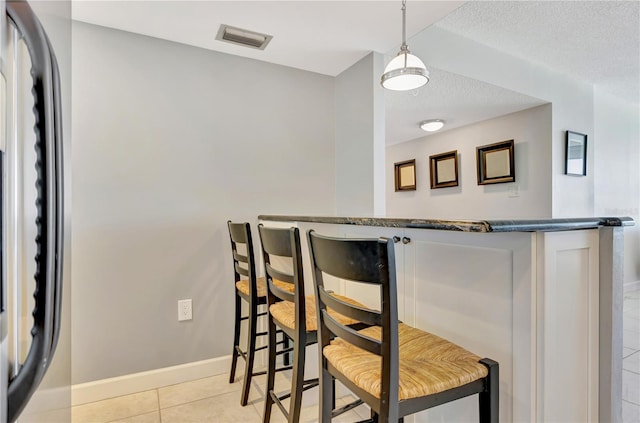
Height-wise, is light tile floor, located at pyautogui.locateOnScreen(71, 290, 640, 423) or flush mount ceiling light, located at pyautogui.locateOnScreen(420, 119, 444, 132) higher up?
flush mount ceiling light, located at pyautogui.locateOnScreen(420, 119, 444, 132)

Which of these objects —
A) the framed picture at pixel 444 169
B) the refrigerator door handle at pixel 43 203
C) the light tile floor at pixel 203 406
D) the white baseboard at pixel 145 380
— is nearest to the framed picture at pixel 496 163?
the framed picture at pixel 444 169

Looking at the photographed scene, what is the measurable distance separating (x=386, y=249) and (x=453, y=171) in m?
4.30

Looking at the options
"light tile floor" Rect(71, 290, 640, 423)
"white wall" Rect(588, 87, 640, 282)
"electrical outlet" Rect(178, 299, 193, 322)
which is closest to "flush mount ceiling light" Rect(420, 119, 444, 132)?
"white wall" Rect(588, 87, 640, 282)

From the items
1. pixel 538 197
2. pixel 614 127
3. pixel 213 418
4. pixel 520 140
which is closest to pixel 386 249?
pixel 213 418

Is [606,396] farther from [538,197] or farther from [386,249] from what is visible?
[538,197]

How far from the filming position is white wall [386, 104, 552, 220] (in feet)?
12.1

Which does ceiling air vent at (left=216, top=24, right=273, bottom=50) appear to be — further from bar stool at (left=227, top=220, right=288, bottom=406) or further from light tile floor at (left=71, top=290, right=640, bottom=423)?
light tile floor at (left=71, top=290, right=640, bottom=423)

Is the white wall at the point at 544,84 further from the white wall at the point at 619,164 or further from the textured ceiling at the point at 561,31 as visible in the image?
the white wall at the point at 619,164

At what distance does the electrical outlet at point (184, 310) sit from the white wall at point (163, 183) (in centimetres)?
3

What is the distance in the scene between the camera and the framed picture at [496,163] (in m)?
4.00

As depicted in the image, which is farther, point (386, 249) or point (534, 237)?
point (534, 237)

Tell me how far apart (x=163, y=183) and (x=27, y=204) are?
1.78 m

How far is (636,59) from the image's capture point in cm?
334

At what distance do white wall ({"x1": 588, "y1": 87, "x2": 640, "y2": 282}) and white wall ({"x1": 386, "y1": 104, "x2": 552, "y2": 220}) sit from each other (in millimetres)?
894
